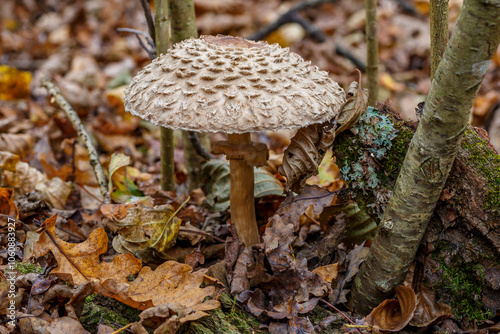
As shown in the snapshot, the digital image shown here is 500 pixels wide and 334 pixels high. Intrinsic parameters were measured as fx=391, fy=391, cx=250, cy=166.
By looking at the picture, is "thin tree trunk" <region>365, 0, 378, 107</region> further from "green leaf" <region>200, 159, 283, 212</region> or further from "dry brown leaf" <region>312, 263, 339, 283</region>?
"dry brown leaf" <region>312, 263, 339, 283</region>

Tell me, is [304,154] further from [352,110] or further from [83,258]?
[83,258]

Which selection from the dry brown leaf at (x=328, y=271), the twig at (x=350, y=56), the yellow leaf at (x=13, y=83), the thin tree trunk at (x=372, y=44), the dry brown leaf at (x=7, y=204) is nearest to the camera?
the dry brown leaf at (x=328, y=271)

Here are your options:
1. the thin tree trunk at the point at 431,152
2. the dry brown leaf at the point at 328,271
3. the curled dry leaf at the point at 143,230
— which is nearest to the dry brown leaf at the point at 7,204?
the curled dry leaf at the point at 143,230

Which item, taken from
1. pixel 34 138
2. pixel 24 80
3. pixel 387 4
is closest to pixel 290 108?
pixel 34 138

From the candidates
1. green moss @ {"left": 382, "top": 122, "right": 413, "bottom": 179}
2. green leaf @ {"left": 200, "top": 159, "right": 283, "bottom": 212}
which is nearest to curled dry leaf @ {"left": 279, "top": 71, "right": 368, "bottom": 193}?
green moss @ {"left": 382, "top": 122, "right": 413, "bottom": 179}

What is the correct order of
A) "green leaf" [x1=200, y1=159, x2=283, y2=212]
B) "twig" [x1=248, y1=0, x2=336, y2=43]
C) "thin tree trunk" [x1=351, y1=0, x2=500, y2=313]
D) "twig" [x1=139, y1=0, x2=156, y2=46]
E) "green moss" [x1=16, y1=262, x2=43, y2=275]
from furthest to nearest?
1. "twig" [x1=248, y1=0, x2=336, y2=43]
2. "green leaf" [x1=200, y1=159, x2=283, y2=212]
3. "twig" [x1=139, y1=0, x2=156, y2=46]
4. "green moss" [x1=16, y1=262, x2=43, y2=275]
5. "thin tree trunk" [x1=351, y1=0, x2=500, y2=313]

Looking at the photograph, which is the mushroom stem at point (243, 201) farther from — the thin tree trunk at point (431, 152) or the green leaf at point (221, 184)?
the thin tree trunk at point (431, 152)

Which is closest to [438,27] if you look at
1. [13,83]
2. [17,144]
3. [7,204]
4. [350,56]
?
[7,204]

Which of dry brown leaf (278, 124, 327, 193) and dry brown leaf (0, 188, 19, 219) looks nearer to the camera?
dry brown leaf (278, 124, 327, 193)
